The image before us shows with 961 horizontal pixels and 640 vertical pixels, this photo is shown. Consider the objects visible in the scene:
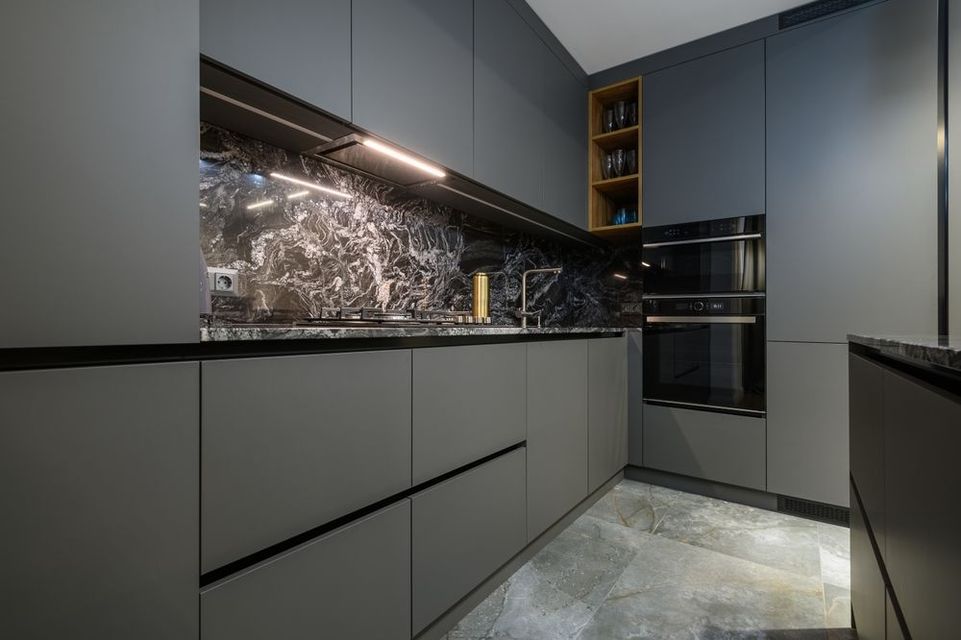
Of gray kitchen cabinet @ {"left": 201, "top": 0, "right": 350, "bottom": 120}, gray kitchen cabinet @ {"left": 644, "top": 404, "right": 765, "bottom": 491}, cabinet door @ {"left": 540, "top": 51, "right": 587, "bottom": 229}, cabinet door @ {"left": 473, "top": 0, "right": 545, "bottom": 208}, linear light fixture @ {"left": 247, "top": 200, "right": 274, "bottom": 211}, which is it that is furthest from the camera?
cabinet door @ {"left": 540, "top": 51, "right": 587, "bottom": 229}

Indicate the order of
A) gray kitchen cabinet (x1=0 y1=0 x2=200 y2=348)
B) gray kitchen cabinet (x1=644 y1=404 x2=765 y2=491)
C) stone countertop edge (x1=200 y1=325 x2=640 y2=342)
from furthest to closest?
gray kitchen cabinet (x1=644 y1=404 x2=765 y2=491) → stone countertop edge (x1=200 y1=325 x2=640 y2=342) → gray kitchen cabinet (x1=0 y1=0 x2=200 y2=348)

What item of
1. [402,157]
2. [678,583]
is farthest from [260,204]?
[678,583]

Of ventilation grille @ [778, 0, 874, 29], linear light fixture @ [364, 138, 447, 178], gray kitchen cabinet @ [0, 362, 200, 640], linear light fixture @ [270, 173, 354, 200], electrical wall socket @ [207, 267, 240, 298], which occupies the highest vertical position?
ventilation grille @ [778, 0, 874, 29]

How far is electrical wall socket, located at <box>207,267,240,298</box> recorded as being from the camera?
4.84 feet

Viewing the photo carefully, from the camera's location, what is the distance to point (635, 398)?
284cm

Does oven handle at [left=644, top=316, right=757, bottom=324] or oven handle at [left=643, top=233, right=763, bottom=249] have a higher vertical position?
oven handle at [left=643, top=233, right=763, bottom=249]

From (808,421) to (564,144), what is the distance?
2.02 meters

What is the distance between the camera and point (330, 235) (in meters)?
1.83

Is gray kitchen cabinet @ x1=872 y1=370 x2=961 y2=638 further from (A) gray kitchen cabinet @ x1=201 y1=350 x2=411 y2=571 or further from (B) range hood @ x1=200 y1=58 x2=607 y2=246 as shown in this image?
(B) range hood @ x1=200 y1=58 x2=607 y2=246

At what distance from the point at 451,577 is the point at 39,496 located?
1074mm

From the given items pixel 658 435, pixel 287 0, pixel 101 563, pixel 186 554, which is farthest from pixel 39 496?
pixel 658 435

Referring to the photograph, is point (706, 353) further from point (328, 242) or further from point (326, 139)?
point (326, 139)

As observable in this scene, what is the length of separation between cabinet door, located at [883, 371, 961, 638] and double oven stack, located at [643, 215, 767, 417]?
178 cm

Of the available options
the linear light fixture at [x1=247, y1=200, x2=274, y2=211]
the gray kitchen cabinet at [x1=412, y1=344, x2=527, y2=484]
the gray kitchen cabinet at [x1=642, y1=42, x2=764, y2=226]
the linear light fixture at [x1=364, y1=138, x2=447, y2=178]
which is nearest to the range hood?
the linear light fixture at [x1=364, y1=138, x2=447, y2=178]
